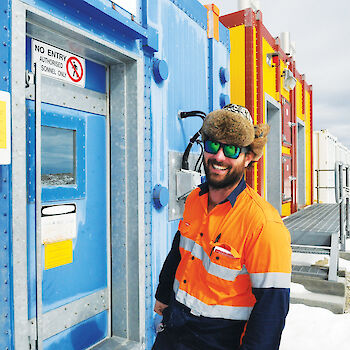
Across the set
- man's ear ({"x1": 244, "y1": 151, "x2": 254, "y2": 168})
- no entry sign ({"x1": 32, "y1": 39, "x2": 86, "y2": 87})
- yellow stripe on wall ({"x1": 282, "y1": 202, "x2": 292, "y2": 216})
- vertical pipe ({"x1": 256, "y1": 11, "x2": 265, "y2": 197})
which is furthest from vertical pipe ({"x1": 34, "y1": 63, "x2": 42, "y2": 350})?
yellow stripe on wall ({"x1": 282, "y1": 202, "x2": 292, "y2": 216})

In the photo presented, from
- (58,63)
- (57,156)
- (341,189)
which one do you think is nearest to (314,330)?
(341,189)

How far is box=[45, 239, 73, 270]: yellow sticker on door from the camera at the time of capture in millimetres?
2549

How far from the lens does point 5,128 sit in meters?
1.96

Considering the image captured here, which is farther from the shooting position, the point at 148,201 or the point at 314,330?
the point at 314,330

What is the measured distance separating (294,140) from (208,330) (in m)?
10.5

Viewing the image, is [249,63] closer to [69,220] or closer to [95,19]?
[95,19]

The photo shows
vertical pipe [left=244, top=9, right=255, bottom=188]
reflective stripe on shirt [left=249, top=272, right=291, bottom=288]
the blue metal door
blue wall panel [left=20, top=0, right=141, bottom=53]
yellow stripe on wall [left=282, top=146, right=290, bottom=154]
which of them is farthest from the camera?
yellow stripe on wall [left=282, top=146, right=290, bottom=154]

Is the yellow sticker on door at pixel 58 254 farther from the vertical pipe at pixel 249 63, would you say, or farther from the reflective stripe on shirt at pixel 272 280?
the vertical pipe at pixel 249 63

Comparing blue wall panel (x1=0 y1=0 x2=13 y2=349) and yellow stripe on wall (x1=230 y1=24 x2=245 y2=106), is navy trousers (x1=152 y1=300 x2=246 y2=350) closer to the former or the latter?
blue wall panel (x1=0 y1=0 x2=13 y2=349)

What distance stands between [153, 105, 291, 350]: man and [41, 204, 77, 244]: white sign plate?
43.6 inches

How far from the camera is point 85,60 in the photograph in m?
2.95

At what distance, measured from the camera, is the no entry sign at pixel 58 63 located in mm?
2492

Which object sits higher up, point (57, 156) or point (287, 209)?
point (57, 156)

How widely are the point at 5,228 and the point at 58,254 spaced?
0.70m
